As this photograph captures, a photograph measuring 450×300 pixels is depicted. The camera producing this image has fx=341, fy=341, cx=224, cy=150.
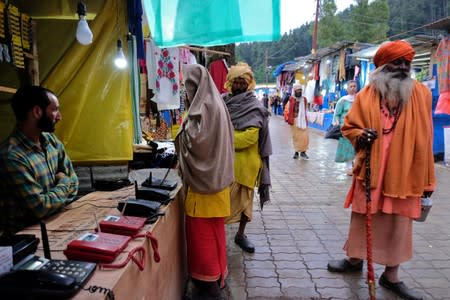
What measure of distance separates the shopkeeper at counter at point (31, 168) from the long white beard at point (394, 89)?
97.1 inches

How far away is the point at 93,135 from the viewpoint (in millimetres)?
3361

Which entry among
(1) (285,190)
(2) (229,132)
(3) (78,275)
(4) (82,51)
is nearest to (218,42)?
(2) (229,132)

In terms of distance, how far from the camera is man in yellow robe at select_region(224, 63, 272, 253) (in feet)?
11.1

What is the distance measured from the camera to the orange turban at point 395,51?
2697 millimetres

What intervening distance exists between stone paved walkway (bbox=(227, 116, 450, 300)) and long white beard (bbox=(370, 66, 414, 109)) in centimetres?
159

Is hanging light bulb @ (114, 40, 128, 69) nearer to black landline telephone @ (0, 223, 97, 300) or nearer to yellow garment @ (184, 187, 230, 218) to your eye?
yellow garment @ (184, 187, 230, 218)

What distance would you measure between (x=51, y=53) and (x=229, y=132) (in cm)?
207

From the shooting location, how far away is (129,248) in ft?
5.07

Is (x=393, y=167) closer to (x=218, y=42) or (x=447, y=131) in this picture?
(x=218, y=42)

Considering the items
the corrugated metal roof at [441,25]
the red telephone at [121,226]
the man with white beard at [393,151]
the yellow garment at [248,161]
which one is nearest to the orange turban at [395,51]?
→ the man with white beard at [393,151]

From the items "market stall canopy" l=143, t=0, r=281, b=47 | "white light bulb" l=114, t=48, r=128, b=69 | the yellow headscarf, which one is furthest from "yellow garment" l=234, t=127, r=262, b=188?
"white light bulb" l=114, t=48, r=128, b=69

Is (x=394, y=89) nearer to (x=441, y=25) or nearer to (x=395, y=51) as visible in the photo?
(x=395, y=51)

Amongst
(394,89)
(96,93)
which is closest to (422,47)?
(394,89)

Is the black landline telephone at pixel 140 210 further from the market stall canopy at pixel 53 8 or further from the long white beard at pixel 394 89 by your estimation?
the market stall canopy at pixel 53 8
